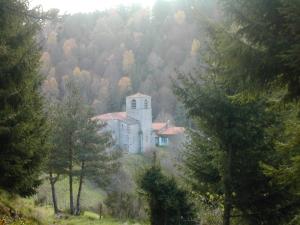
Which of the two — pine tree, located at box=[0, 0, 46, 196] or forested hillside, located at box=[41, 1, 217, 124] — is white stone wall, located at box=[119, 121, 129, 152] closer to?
forested hillside, located at box=[41, 1, 217, 124]

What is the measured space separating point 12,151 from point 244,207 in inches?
242

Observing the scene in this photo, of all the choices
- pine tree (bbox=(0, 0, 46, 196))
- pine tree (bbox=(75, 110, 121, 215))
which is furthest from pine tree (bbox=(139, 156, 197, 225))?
pine tree (bbox=(75, 110, 121, 215))

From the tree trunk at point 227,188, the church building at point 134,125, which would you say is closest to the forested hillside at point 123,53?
the church building at point 134,125

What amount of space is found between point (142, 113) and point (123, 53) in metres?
53.5

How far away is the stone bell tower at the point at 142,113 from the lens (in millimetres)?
70250

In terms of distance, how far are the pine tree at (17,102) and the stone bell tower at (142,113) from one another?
186ft

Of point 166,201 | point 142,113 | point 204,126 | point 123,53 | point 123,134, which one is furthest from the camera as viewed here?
point 123,53

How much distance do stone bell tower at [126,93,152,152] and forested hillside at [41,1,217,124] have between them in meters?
23.1

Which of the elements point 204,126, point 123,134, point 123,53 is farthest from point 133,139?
point 204,126

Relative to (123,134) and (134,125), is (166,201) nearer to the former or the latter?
(123,134)

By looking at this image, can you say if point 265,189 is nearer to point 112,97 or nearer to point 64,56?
point 112,97

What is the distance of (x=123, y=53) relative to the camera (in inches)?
4783

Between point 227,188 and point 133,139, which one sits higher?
point 133,139

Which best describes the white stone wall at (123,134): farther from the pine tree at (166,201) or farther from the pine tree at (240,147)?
the pine tree at (240,147)
